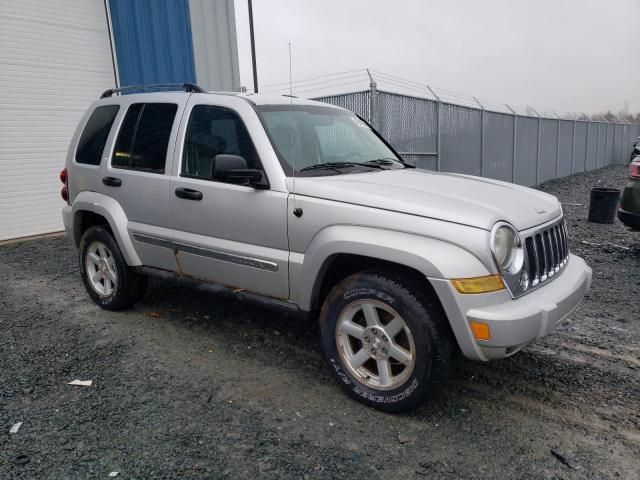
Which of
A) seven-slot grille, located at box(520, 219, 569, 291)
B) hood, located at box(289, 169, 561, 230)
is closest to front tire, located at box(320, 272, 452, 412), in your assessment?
hood, located at box(289, 169, 561, 230)

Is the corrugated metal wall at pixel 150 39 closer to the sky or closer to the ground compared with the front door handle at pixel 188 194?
closer to the sky

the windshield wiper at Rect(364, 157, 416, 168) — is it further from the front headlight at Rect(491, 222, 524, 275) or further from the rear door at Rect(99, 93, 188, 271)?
the rear door at Rect(99, 93, 188, 271)

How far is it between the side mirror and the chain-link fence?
3.34 m

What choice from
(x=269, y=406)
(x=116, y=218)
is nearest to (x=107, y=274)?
(x=116, y=218)

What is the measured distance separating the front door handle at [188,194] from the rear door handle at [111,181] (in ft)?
2.67

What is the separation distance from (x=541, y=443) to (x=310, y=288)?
1.58 meters

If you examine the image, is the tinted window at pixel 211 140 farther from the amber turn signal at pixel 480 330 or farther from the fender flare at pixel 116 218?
the amber turn signal at pixel 480 330

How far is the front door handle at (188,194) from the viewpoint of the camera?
3.74m

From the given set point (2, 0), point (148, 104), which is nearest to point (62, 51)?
point (2, 0)

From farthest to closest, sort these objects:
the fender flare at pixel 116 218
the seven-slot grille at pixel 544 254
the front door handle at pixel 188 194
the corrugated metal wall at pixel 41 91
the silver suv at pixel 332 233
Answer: the corrugated metal wall at pixel 41 91 → the fender flare at pixel 116 218 → the front door handle at pixel 188 194 → the seven-slot grille at pixel 544 254 → the silver suv at pixel 332 233

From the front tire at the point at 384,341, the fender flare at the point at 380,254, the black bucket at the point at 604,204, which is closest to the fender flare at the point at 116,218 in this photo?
the fender flare at the point at 380,254

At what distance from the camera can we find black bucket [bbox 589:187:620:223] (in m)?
8.72

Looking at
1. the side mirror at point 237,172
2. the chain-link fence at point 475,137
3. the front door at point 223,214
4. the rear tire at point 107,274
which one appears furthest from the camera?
the chain-link fence at point 475,137

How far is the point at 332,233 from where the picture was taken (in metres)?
3.06
